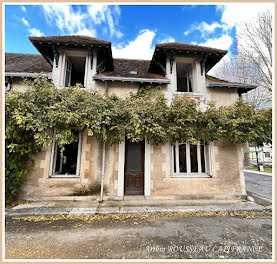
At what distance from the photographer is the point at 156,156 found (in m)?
6.21

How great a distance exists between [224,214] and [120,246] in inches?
149

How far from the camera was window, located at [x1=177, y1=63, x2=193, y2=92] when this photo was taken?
24.8 feet

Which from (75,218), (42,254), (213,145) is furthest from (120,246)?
(213,145)

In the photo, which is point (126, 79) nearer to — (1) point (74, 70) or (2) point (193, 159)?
(1) point (74, 70)

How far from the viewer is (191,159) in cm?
655

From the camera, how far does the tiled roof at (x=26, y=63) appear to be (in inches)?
277

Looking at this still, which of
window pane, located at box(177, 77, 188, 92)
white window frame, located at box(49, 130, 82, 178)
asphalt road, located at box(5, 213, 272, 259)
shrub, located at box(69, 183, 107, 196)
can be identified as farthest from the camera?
window pane, located at box(177, 77, 188, 92)

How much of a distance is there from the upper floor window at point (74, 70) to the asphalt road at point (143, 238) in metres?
5.51

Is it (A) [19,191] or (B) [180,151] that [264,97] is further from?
(A) [19,191]

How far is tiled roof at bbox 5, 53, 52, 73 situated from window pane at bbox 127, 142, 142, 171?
5444 millimetres

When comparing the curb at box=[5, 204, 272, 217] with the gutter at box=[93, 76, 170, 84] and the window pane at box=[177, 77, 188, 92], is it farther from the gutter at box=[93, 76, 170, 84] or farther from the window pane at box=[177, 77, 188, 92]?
the window pane at box=[177, 77, 188, 92]

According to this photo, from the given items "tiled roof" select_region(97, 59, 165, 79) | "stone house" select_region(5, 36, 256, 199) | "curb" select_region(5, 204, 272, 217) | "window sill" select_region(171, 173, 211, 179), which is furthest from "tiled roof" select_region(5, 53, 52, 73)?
"window sill" select_region(171, 173, 211, 179)

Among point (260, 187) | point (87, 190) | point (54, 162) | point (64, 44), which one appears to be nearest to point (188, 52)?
point (64, 44)

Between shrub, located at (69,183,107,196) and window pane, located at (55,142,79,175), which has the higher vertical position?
window pane, located at (55,142,79,175)
